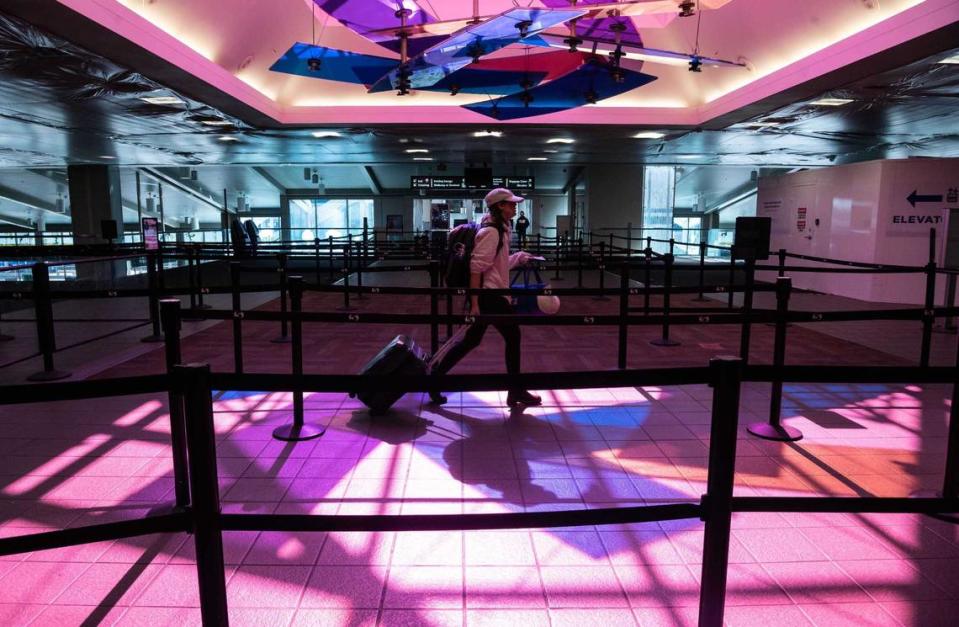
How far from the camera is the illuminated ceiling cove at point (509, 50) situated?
593 cm

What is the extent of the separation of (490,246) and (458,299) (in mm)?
6909

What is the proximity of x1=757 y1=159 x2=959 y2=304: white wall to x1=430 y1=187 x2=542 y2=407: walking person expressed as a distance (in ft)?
30.0

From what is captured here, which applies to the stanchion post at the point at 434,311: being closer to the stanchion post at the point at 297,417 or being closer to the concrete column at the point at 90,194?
the stanchion post at the point at 297,417

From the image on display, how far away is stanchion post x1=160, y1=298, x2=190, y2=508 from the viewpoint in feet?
9.10

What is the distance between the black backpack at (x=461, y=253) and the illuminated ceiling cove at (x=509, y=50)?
1.97 metres

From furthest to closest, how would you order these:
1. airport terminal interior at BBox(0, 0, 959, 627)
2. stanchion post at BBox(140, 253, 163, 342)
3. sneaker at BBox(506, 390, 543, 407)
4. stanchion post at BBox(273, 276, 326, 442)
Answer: stanchion post at BBox(140, 253, 163, 342), sneaker at BBox(506, 390, 543, 407), stanchion post at BBox(273, 276, 326, 442), airport terminal interior at BBox(0, 0, 959, 627)

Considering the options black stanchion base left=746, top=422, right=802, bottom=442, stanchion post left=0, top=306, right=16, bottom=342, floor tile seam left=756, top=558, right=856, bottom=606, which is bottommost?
floor tile seam left=756, top=558, right=856, bottom=606

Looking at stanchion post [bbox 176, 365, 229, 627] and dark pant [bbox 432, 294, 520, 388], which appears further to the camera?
dark pant [bbox 432, 294, 520, 388]

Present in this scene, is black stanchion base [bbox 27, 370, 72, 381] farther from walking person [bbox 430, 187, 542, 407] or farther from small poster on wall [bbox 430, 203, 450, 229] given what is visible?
small poster on wall [bbox 430, 203, 450, 229]

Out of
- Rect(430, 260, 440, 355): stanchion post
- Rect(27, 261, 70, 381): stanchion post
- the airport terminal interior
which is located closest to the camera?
the airport terminal interior

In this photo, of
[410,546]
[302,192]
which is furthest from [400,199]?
[410,546]

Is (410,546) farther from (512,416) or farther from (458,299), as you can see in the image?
(458,299)

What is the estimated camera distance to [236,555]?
8.47 feet

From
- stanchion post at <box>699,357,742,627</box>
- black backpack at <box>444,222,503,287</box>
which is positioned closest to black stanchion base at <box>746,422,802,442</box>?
black backpack at <box>444,222,503,287</box>
